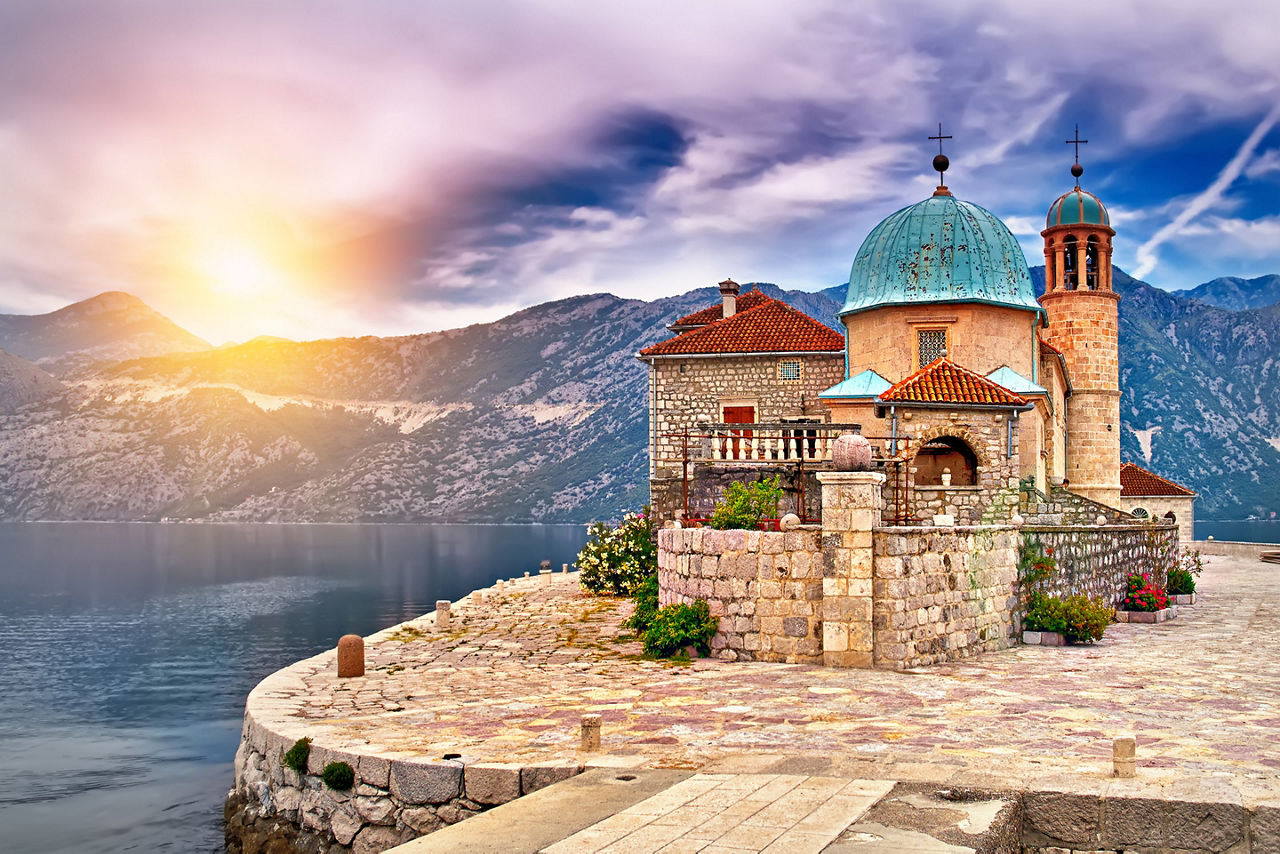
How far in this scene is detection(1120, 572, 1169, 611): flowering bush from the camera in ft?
81.4

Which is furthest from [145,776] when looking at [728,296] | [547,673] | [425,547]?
[425,547]

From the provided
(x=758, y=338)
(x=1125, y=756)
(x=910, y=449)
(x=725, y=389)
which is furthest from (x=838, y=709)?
(x=758, y=338)

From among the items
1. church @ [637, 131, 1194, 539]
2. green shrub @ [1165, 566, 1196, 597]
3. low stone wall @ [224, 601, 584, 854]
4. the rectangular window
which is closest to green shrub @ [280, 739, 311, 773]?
low stone wall @ [224, 601, 584, 854]

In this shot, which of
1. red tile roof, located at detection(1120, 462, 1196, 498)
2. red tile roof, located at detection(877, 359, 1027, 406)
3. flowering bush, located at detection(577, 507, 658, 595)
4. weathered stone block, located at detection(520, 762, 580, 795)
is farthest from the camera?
red tile roof, located at detection(1120, 462, 1196, 498)

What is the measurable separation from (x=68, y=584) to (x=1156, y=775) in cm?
7516

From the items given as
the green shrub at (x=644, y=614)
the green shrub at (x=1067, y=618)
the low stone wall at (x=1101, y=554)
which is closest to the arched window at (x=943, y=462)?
the low stone wall at (x=1101, y=554)

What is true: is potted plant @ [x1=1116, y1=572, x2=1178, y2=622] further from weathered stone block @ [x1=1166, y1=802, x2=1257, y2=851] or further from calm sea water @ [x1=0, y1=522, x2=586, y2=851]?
calm sea water @ [x1=0, y1=522, x2=586, y2=851]

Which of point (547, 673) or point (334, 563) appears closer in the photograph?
point (547, 673)

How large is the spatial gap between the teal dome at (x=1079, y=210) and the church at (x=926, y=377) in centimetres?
5

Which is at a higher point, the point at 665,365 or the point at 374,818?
the point at 665,365

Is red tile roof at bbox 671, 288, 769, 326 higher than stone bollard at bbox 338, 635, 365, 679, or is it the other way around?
red tile roof at bbox 671, 288, 769, 326

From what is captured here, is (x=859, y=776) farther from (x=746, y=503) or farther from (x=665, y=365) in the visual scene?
(x=665, y=365)

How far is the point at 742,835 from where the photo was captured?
23.9 feet

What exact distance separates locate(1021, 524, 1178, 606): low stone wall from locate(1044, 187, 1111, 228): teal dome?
44.0 feet
